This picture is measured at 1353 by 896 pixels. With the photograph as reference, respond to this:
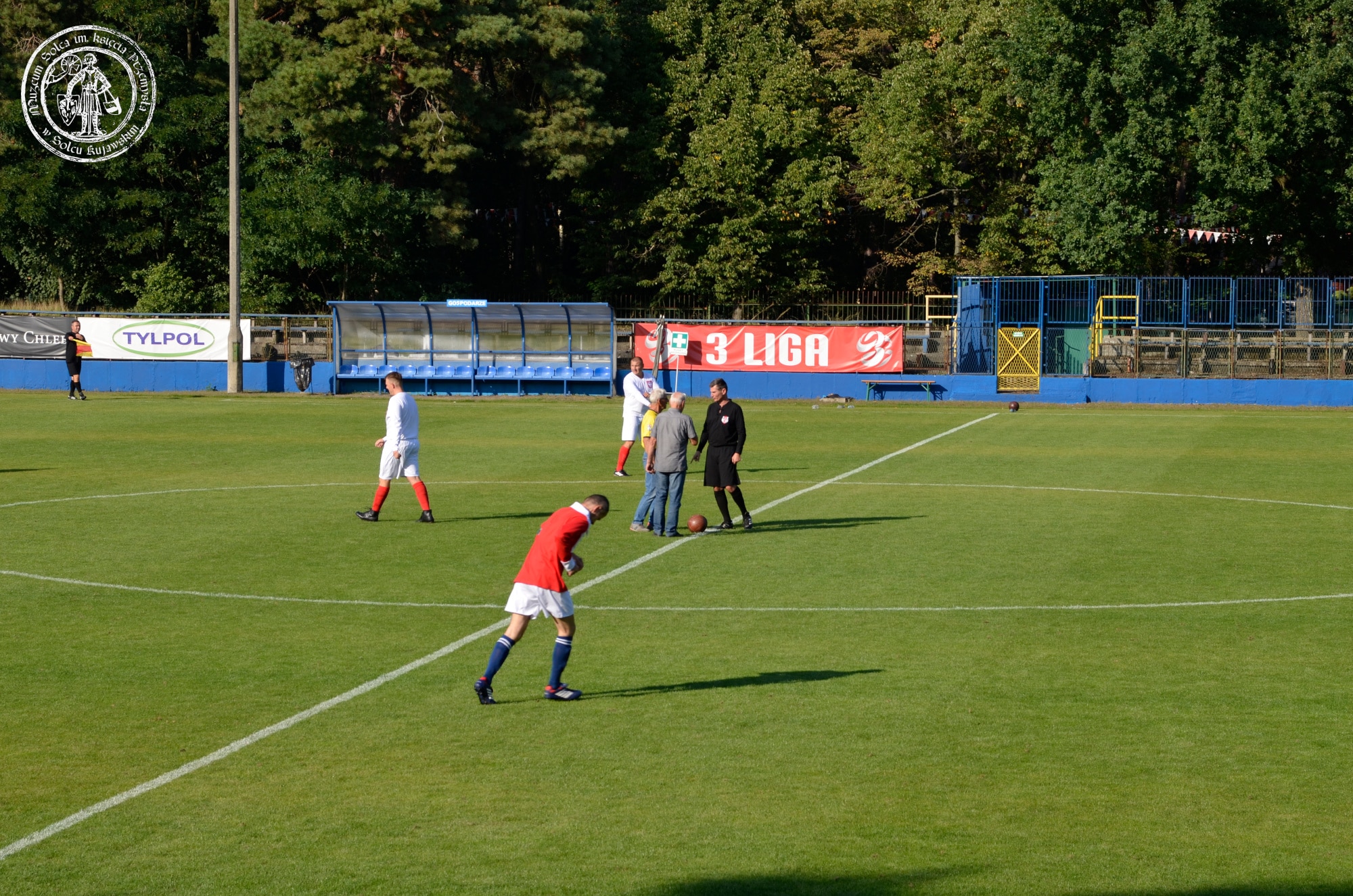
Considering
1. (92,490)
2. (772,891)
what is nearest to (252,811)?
(772,891)

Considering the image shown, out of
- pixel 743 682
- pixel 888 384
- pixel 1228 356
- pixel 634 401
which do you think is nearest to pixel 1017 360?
pixel 888 384

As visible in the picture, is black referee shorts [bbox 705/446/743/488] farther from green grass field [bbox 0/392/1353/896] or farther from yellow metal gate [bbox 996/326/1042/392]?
yellow metal gate [bbox 996/326/1042/392]

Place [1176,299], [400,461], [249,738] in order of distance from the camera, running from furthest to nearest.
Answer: [1176,299] < [400,461] < [249,738]

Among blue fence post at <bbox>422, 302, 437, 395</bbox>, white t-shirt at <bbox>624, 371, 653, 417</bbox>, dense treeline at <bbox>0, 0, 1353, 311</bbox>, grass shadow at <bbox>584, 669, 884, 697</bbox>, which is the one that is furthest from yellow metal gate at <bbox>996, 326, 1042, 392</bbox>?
grass shadow at <bbox>584, 669, 884, 697</bbox>

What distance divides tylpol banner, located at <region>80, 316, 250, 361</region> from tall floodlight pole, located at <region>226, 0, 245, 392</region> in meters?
1.72

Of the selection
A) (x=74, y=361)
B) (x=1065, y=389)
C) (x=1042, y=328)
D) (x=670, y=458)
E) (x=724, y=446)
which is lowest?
(x=670, y=458)

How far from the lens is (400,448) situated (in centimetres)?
2077

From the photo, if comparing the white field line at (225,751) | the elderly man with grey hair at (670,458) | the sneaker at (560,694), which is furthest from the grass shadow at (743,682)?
the elderly man with grey hair at (670,458)

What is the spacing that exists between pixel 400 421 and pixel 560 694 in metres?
9.70

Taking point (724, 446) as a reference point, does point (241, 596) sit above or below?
below

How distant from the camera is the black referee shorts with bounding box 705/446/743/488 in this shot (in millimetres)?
20203

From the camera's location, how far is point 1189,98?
55.6m

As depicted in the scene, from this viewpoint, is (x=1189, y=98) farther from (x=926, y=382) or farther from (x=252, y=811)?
(x=252, y=811)

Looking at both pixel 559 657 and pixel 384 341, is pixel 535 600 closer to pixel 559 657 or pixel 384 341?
pixel 559 657
